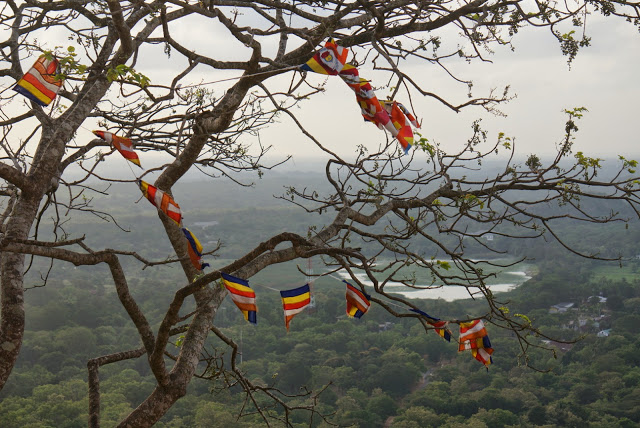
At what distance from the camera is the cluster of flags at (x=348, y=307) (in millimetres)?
3396

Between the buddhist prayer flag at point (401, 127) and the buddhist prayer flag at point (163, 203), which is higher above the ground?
the buddhist prayer flag at point (401, 127)

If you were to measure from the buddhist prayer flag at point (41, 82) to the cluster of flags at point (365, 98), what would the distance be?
59.2 inches

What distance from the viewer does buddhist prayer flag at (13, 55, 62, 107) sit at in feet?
12.2

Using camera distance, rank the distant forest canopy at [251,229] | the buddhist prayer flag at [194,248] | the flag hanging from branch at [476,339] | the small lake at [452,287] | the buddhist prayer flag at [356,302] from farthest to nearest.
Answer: the distant forest canopy at [251,229]
the small lake at [452,287]
the flag hanging from branch at [476,339]
the buddhist prayer flag at [356,302]
the buddhist prayer flag at [194,248]

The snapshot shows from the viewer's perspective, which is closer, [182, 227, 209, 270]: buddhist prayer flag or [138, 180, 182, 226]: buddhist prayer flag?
[138, 180, 182, 226]: buddhist prayer flag

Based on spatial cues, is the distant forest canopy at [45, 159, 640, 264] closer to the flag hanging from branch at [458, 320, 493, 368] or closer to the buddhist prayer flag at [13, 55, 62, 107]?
the flag hanging from branch at [458, 320, 493, 368]

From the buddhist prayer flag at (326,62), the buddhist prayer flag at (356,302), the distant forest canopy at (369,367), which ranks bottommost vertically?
the distant forest canopy at (369,367)

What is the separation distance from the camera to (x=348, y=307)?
163 inches

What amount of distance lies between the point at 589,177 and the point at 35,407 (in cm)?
2351

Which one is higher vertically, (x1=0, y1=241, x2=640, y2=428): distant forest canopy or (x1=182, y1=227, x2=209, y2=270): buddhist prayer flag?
(x1=182, y1=227, x2=209, y2=270): buddhist prayer flag

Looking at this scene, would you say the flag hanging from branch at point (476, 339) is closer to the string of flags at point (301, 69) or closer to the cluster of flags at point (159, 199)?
the string of flags at point (301, 69)

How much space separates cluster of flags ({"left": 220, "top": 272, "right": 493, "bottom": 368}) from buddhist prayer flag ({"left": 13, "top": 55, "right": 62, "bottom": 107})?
5.34ft

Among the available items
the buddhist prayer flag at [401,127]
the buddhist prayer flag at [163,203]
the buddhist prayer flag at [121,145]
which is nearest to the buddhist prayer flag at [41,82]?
the buddhist prayer flag at [121,145]

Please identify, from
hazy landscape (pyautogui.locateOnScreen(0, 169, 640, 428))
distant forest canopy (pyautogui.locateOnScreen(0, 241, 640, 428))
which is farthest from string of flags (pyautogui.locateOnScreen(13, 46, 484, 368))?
distant forest canopy (pyautogui.locateOnScreen(0, 241, 640, 428))
